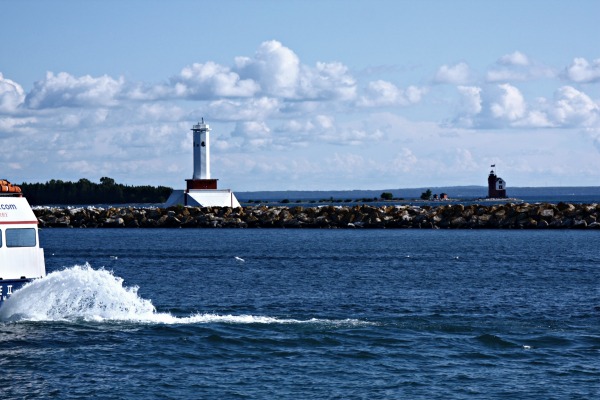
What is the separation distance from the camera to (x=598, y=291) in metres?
41.0

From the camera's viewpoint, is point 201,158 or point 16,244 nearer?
point 16,244

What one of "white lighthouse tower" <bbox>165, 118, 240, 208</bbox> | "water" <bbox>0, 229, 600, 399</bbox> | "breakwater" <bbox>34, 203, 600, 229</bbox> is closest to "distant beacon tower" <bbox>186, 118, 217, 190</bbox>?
"white lighthouse tower" <bbox>165, 118, 240, 208</bbox>

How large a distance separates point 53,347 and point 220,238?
56.2 m

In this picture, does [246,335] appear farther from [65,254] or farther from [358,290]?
[65,254]

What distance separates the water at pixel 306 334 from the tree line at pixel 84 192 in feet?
447

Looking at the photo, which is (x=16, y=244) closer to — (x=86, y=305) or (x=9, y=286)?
(x=9, y=286)

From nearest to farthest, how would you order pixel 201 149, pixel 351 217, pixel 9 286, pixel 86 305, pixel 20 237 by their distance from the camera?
pixel 9 286
pixel 20 237
pixel 86 305
pixel 351 217
pixel 201 149

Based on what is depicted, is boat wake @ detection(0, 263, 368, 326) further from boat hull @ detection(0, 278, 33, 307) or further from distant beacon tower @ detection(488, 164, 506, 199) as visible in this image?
distant beacon tower @ detection(488, 164, 506, 199)

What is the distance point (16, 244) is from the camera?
1174 inches

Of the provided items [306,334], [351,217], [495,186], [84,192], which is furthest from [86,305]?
[84,192]

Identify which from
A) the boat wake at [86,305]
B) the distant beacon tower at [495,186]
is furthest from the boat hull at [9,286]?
the distant beacon tower at [495,186]

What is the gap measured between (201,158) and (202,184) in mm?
3401

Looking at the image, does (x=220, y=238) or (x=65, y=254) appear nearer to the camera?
(x=65, y=254)

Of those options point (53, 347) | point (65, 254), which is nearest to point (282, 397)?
point (53, 347)
